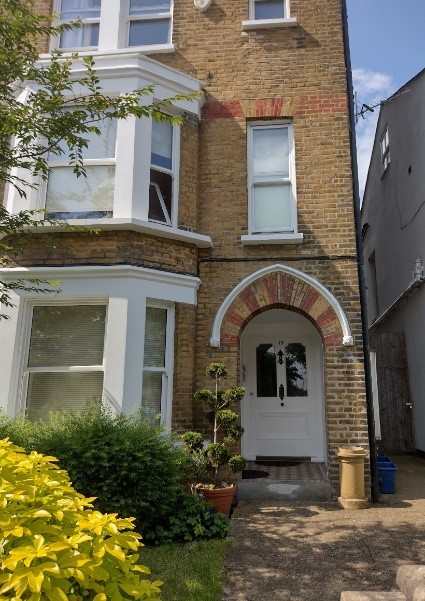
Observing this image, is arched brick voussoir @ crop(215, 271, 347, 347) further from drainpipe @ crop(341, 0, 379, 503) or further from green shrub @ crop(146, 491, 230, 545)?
green shrub @ crop(146, 491, 230, 545)

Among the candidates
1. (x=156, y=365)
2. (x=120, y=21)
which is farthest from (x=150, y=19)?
(x=156, y=365)

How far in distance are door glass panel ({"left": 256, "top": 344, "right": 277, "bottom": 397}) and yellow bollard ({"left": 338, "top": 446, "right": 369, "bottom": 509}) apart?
8.87ft

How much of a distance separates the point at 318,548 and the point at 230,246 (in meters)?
4.53

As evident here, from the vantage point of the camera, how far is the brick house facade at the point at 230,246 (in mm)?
6750

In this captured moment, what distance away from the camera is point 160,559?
4430 millimetres

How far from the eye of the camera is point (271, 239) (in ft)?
24.4

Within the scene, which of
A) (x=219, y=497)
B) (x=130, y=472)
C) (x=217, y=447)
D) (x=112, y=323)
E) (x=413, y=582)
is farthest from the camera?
(x=112, y=323)

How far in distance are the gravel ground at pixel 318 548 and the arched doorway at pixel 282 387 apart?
2176 millimetres

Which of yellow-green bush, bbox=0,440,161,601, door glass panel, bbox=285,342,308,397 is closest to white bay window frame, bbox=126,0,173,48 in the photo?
door glass panel, bbox=285,342,308,397

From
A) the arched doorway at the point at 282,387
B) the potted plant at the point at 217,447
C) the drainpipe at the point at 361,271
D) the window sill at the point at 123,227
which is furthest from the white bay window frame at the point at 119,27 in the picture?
the potted plant at the point at 217,447

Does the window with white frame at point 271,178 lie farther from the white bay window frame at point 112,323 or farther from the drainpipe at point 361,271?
the white bay window frame at point 112,323

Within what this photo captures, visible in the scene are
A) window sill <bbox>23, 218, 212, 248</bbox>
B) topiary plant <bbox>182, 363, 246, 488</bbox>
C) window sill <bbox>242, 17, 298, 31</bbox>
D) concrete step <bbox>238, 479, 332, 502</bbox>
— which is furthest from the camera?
window sill <bbox>242, 17, 298, 31</bbox>

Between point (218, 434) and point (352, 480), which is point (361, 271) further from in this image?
point (218, 434)

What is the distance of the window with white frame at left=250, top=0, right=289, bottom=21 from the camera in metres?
8.79
